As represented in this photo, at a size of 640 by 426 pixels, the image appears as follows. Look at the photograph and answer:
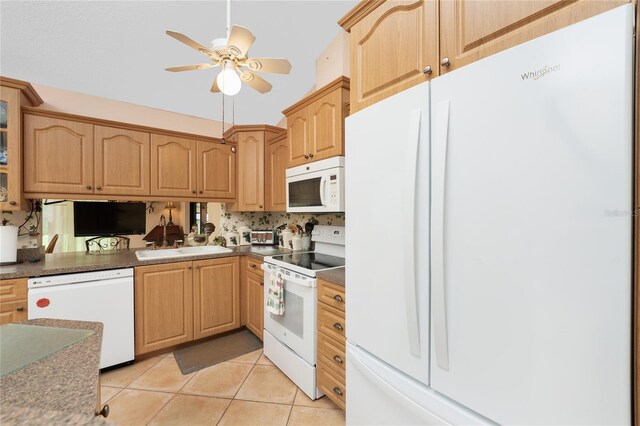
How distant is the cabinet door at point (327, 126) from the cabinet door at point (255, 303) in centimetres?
130

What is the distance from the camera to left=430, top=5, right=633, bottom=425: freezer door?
1.96ft

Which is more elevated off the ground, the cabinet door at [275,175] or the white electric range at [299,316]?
the cabinet door at [275,175]

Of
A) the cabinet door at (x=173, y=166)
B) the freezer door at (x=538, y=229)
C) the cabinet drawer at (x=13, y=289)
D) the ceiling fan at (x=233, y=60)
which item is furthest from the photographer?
the cabinet door at (x=173, y=166)

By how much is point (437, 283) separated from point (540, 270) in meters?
0.28

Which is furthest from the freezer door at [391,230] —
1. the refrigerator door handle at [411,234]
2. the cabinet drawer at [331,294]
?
the cabinet drawer at [331,294]

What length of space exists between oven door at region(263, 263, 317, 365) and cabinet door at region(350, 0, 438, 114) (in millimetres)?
1198

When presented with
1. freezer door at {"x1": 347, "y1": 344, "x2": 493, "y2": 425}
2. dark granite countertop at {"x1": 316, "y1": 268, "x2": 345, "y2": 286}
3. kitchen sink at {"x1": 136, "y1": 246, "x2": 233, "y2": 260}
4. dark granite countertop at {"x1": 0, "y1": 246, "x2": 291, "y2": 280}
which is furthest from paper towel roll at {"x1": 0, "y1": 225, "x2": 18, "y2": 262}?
freezer door at {"x1": 347, "y1": 344, "x2": 493, "y2": 425}

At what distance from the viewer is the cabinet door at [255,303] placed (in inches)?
98.7

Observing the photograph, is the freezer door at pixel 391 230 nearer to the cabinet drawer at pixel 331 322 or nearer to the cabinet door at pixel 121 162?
the cabinet drawer at pixel 331 322

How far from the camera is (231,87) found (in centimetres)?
170

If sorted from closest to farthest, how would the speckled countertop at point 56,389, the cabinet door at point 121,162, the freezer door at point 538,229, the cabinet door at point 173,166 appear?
the speckled countertop at point 56,389
the freezer door at point 538,229
the cabinet door at point 121,162
the cabinet door at point 173,166

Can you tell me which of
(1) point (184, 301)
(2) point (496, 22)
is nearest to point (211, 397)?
(1) point (184, 301)

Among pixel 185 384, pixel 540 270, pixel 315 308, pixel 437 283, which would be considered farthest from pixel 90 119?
pixel 540 270

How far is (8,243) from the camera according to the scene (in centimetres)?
198
